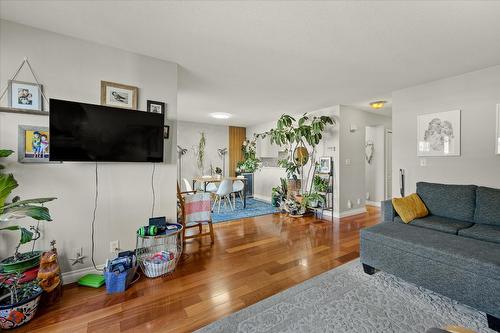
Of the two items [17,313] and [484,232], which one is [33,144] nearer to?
[17,313]

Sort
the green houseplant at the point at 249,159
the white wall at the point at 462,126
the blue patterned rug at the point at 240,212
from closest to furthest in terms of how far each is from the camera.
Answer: the white wall at the point at 462,126 → the blue patterned rug at the point at 240,212 → the green houseplant at the point at 249,159

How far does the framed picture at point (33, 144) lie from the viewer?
1980 mm

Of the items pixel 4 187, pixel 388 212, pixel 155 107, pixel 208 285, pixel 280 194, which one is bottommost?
pixel 208 285

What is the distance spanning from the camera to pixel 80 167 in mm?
2238

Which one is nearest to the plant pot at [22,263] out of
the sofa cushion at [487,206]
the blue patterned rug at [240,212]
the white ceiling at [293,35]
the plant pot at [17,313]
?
the plant pot at [17,313]

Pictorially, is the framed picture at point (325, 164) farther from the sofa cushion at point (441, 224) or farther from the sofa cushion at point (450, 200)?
the sofa cushion at point (441, 224)

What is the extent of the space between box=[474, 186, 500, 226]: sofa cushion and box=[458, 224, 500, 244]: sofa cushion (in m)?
0.09

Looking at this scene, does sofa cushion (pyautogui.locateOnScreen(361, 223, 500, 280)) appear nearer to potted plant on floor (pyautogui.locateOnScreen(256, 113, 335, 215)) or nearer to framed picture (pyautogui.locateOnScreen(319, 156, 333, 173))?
framed picture (pyautogui.locateOnScreen(319, 156, 333, 173))

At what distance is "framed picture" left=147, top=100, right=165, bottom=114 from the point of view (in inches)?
101

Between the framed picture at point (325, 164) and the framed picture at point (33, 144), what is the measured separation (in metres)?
4.43

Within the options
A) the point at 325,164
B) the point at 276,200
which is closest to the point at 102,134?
the point at 325,164

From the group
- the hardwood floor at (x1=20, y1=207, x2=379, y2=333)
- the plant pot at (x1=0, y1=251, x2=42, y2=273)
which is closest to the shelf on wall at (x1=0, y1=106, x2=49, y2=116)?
the plant pot at (x1=0, y1=251, x2=42, y2=273)

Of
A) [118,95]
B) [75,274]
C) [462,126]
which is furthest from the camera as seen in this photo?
[462,126]

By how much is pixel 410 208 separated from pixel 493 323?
4.30 ft
